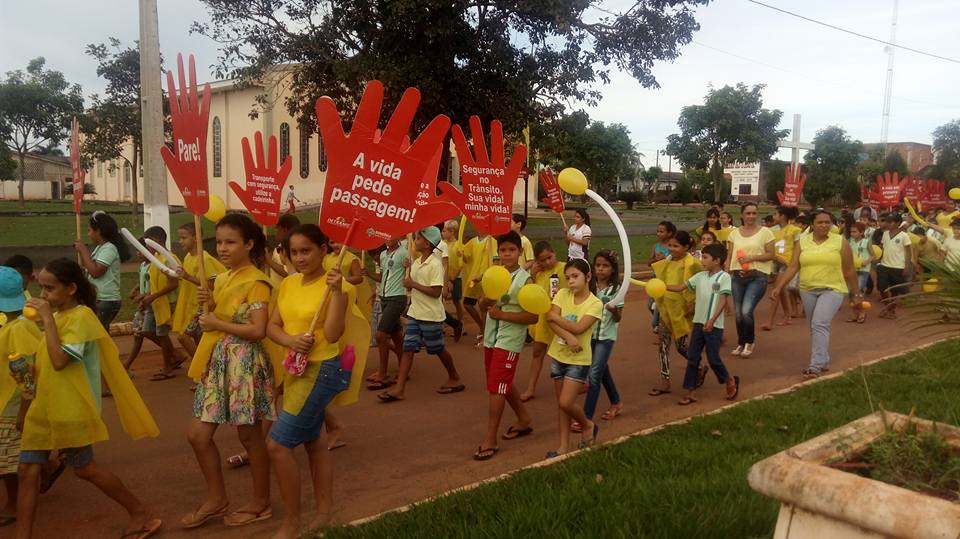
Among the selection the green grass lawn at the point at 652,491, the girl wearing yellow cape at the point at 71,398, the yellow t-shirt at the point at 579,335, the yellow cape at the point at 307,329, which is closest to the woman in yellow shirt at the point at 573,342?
the yellow t-shirt at the point at 579,335

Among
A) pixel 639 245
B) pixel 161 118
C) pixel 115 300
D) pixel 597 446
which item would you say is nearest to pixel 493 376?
pixel 597 446

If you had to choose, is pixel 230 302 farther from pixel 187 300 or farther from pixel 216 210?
pixel 187 300

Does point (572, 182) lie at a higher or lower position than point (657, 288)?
higher

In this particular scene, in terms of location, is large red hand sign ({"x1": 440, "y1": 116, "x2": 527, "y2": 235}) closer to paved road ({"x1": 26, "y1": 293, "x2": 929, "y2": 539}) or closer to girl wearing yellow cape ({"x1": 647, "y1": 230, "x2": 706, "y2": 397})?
paved road ({"x1": 26, "y1": 293, "x2": 929, "y2": 539})

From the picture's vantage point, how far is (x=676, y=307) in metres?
6.89

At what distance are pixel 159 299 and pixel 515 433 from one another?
3666 millimetres

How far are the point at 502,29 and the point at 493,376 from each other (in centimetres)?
1040

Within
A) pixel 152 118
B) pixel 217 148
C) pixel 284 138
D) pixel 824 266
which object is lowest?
pixel 824 266

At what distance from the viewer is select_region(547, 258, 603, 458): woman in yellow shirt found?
4953 millimetres

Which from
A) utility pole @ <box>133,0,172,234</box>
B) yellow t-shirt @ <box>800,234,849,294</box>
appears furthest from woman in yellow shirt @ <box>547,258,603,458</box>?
utility pole @ <box>133,0,172,234</box>

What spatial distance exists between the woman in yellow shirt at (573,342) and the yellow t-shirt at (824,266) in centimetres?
342

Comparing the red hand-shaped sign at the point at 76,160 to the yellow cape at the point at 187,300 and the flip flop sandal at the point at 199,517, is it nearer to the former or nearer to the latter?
the yellow cape at the point at 187,300

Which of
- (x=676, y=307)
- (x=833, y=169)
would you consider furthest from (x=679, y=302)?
(x=833, y=169)

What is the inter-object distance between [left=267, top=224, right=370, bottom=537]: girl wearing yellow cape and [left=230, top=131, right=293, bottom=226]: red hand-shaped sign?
2638 millimetres
